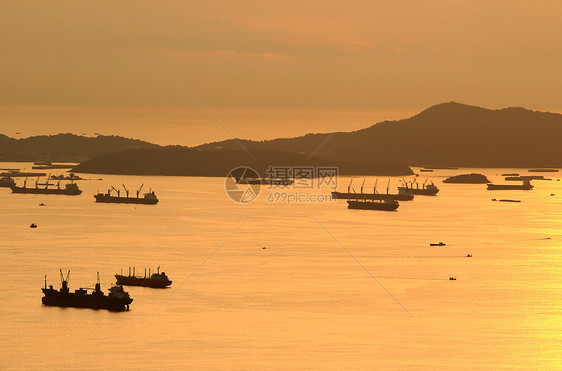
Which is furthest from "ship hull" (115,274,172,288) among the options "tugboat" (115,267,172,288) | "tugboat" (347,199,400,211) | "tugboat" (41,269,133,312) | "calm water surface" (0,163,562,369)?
"tugboat" (347,199,400,211)

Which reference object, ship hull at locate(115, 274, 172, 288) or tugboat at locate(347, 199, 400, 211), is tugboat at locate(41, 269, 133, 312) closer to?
ship hull at locate(115, 274, 172, 288)

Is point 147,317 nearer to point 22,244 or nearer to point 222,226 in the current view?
point 22,244

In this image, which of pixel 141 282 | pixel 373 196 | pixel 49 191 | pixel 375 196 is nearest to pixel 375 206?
pixel 373 196

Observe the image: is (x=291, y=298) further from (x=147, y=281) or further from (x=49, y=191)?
(x=49, y=191)

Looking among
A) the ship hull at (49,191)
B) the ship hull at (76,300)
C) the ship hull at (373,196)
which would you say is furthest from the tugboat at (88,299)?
the ship hull at (49,191)

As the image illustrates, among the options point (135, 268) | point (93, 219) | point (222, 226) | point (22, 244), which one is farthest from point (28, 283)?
point (93, 219)

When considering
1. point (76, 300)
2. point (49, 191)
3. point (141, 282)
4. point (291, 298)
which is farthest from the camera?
point (49, 191)

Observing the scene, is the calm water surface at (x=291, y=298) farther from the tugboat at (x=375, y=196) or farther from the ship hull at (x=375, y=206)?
the tugboat at (x=375, y=196)
